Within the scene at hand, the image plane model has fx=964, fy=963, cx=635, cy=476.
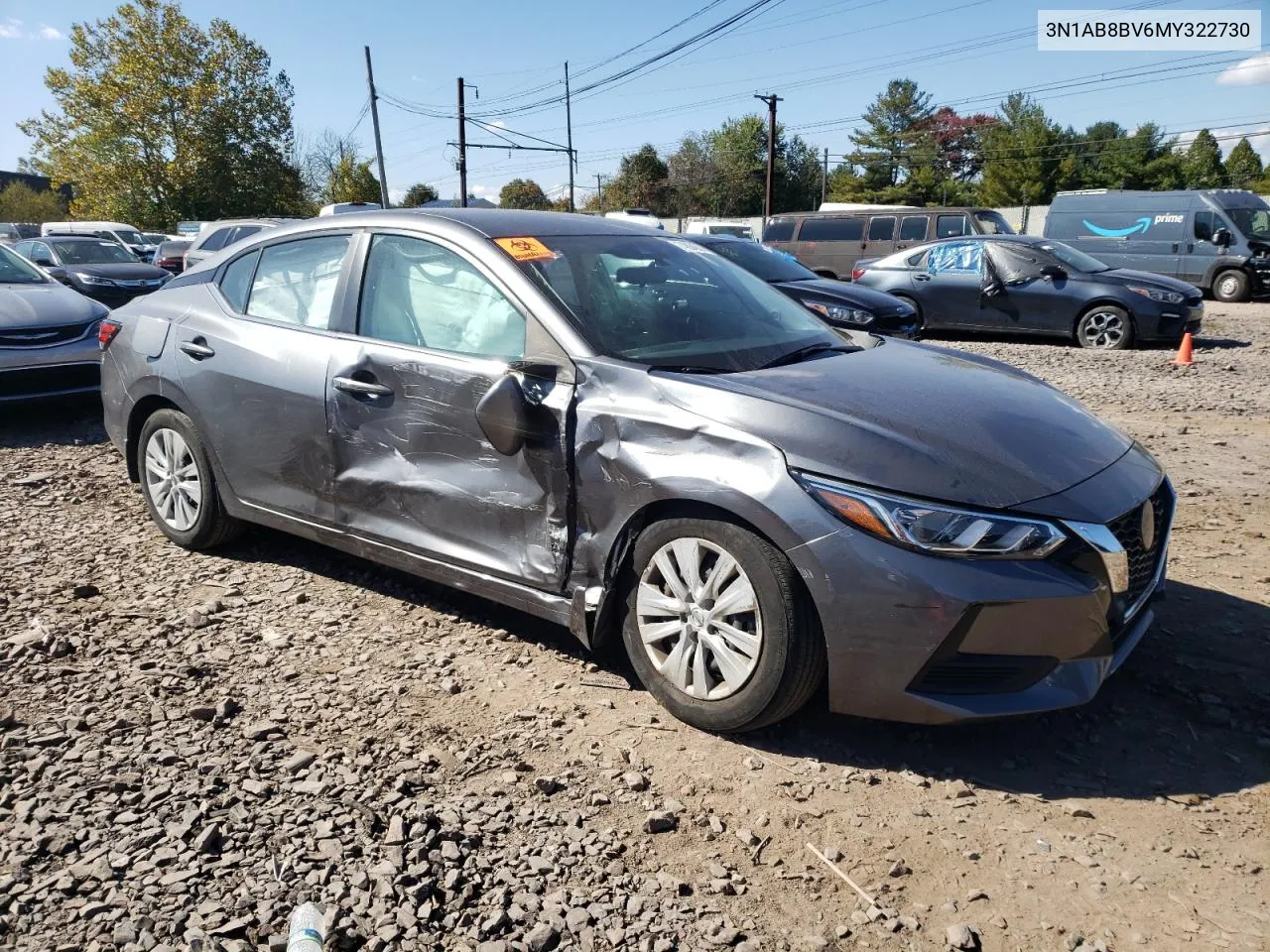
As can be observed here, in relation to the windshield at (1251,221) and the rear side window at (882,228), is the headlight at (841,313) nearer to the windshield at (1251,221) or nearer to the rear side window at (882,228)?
the rear side window at (882,228)

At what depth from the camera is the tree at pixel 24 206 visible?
5962 cm

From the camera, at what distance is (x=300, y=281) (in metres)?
4.30

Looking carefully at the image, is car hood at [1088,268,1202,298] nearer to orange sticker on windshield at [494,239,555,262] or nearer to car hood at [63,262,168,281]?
orange sticker on windshield at [494,239,555,262]

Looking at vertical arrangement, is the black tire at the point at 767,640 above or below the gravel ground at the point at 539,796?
above

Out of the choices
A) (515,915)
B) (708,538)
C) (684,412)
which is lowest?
(515,915)

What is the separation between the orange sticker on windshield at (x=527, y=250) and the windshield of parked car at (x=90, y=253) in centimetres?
1481

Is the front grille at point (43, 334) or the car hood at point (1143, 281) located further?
the car hood at point (1143, 281)

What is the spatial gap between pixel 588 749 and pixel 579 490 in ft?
2.79

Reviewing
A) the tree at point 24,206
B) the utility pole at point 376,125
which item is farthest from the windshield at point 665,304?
the tree at point 24,206

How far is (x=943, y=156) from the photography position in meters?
84.2

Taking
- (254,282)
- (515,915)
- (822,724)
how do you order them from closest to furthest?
(515,915)
(822,724)
(254,282)

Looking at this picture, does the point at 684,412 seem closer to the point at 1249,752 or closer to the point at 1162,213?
the point at 1249,752

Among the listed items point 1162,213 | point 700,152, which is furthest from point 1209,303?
point 700,152

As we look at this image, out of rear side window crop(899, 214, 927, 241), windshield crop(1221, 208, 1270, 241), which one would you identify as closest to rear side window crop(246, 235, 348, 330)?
rear side window crop(899, 214, 927, 241)
